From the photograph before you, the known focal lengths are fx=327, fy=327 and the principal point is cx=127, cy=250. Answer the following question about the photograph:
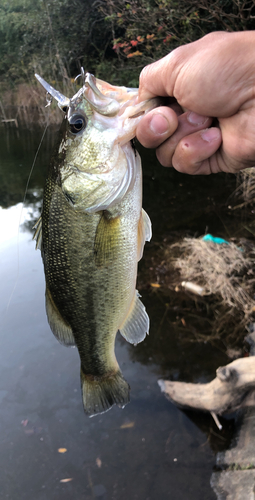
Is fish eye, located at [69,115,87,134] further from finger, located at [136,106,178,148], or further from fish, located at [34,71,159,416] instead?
finger, located at [136,106,178,148]

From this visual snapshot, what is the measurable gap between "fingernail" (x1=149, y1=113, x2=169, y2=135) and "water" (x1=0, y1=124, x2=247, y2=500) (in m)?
2.93

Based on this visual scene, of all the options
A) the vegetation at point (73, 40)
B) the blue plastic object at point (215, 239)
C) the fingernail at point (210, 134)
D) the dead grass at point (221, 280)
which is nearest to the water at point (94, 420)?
the dead grass at point (221, 280)

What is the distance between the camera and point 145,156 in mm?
10938

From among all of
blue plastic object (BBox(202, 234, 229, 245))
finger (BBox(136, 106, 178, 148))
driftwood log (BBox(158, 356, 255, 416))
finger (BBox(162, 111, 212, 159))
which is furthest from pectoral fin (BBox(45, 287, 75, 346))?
blue plastic object (BBox(202, 234, 229, 245))

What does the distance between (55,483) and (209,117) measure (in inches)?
127

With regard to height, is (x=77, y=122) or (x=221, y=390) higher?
(x=77, y=122)

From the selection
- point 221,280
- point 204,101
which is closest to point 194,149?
point 204,101

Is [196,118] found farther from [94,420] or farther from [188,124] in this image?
[94,420]

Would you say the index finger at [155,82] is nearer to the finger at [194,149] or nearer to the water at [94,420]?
the finger at [194,149]

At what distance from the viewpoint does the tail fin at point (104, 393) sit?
6.40ft

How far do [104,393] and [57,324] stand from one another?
0.55m

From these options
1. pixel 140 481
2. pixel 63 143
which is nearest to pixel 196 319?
pixel 140 481

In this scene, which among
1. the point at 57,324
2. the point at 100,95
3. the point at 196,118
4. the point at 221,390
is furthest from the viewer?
the point at 221,390

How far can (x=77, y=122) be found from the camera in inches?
56.9
